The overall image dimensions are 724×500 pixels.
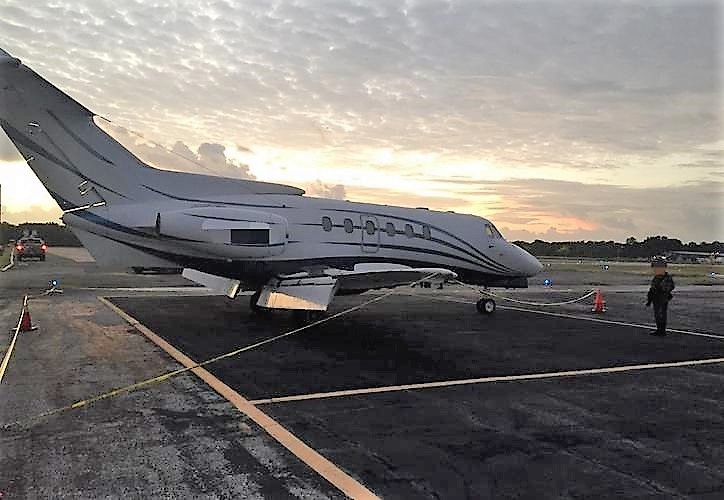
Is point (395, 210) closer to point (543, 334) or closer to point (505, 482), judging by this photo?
point (543, 334)

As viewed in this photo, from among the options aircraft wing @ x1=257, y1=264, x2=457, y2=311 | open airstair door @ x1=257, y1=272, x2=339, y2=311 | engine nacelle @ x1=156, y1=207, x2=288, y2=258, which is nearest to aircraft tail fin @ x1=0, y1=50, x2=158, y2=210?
engine nacelle @ x1=156, y1=207, x2=288, y2=258

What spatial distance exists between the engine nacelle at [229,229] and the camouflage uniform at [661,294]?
9350 mm

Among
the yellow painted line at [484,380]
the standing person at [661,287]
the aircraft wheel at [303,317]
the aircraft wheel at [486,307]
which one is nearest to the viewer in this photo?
the yellow painted line at [484,380]

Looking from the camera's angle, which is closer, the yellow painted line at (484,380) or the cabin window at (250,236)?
the yellow painted line at (484,380)

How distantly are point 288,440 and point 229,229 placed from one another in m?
8.41

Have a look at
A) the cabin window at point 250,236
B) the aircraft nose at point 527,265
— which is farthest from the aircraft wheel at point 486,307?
the cabin window at point 250,236

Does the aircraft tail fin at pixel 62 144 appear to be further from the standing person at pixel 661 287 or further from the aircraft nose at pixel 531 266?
the aircraft nose at pixel 531 266

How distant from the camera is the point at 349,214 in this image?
16.9m

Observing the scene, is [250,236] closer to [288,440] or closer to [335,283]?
[335,283]

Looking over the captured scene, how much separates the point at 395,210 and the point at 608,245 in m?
102

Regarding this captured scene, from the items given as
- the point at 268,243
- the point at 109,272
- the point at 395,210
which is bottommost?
the point at 109,272

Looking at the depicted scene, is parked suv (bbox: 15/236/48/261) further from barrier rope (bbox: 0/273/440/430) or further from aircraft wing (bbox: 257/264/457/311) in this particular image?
aircraft wing (bbox: 257/264/457/311)

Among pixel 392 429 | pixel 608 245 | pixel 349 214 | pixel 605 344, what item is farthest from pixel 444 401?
pixel 608 245

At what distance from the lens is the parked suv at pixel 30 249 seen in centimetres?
5021
